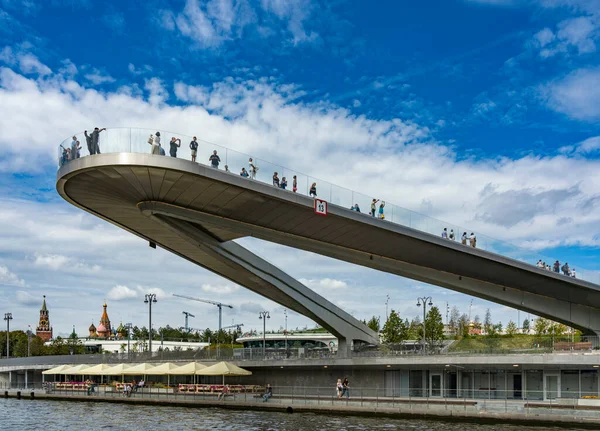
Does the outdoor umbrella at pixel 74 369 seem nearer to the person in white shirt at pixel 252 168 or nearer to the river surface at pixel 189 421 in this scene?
the river surface at pixel 189 421

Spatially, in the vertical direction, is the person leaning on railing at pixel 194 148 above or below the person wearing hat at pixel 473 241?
above

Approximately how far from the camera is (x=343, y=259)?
50.2m

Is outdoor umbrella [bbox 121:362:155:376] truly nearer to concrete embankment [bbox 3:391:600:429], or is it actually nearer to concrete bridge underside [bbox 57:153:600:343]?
concrete embankment [bbox 3:391:600:429]

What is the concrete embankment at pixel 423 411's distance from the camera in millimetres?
29391

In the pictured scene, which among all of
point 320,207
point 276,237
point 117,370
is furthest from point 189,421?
point 117,370

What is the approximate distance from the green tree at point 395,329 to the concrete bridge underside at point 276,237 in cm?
2286

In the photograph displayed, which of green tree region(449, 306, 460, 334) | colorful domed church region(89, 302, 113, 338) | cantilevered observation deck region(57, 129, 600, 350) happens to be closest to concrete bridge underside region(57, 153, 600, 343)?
cantilevered observation deck region(57, 129, 600, 350)

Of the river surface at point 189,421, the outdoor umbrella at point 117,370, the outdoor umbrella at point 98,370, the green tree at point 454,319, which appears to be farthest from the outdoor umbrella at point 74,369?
the green tree at point 454,319

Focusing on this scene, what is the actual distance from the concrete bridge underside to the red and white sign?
17.8 inches

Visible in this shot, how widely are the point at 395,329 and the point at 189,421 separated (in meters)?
51.5

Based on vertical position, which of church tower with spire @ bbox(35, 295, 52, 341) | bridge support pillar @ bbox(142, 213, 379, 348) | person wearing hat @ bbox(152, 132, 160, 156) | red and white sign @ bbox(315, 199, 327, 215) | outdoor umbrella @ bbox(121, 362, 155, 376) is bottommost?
church tower with spire @ bbox(35, 295, 52, 341)

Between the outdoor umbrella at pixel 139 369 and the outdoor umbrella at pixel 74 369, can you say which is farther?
the outdoor umbrella at pixel 74 369

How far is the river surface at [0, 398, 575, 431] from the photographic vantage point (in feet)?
96.5

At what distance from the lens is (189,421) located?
1281 inches
